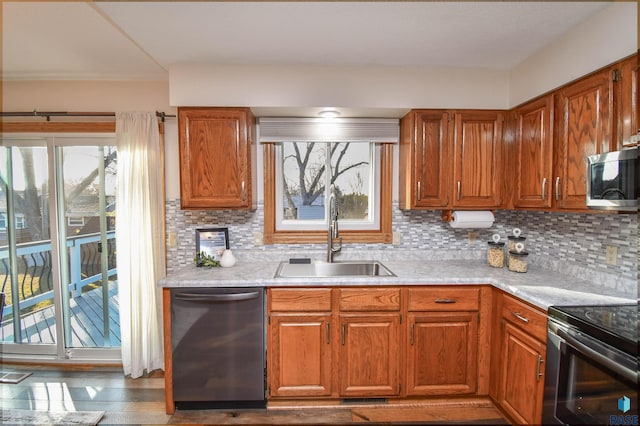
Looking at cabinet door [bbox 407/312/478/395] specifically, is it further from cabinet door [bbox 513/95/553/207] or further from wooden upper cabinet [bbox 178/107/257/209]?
wooden upper cabinet [bbox 178/107/257/209]

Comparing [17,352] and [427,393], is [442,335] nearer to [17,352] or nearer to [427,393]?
[427,393]

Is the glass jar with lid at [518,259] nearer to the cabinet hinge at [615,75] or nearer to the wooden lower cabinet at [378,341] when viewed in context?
the wooden lower cabinet at [378,341]

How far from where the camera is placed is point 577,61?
1649 mm

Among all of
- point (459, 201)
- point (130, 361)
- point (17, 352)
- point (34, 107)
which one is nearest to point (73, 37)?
point (34, 107)

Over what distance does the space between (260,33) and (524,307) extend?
89.7 inches

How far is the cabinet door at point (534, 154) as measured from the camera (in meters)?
1.84

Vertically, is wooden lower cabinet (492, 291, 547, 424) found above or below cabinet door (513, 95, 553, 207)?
below

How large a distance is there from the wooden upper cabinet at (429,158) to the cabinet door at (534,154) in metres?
0.50

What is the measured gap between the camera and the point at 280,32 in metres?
1.70

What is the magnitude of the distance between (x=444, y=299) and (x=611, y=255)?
1022mm

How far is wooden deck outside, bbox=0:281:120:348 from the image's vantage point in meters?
2.56

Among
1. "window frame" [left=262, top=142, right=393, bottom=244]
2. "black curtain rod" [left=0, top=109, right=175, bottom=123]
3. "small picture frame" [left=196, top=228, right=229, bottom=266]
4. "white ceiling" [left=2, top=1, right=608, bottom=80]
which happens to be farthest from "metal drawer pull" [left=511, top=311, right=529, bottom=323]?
"black curtain rod" [left=0, top=109, right=175, bottom=123]

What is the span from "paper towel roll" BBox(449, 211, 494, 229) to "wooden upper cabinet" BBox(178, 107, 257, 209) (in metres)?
1.71

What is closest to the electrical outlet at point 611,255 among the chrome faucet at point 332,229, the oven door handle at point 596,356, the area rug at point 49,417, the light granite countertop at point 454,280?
the light granite countertop at point 454,280
